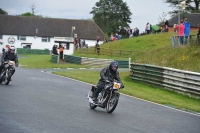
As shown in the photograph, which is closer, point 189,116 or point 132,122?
point 132,122

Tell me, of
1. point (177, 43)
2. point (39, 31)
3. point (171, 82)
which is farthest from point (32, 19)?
point (171, 82)

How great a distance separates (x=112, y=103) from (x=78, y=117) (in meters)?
2.50

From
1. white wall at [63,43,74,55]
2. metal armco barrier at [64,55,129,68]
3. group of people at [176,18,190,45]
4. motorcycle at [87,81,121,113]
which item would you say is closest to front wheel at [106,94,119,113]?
motorcycle at [87,81,121,113]

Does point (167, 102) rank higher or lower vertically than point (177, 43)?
lower

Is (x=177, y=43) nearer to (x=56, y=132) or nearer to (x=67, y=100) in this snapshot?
(x=67, y=100)

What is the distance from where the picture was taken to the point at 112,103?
16875 mm

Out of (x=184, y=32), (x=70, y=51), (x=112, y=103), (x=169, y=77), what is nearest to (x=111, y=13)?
(x=70, y=51)

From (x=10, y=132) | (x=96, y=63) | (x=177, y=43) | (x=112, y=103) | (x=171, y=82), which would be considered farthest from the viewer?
(x=96, y=63)

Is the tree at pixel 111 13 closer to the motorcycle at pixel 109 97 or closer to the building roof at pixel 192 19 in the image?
the building roof at pixel 192 19

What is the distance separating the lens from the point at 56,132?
11469mm

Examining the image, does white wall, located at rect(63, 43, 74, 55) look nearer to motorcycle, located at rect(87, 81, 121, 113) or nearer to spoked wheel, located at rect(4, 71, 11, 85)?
spoked wheel, located at rect(4, 71, 11, 85)

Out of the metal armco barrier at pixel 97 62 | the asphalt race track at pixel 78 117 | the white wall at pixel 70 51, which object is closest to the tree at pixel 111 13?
the white wall at pixel 70 51

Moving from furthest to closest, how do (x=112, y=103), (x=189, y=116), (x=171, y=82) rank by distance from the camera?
(x=171, y=82) < (x=189, y=116) < (x=112, y=103)

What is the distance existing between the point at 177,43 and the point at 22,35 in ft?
276
